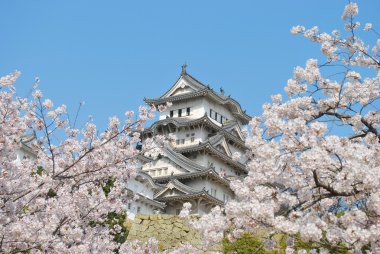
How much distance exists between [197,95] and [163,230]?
25.1m

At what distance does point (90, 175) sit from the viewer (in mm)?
8969

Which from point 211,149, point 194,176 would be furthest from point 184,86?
point 194,176

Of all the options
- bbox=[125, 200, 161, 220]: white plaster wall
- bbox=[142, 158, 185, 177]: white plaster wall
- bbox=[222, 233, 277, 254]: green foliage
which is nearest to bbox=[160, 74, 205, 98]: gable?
bbox=[142, 158, 185, 177]: white plaster wall

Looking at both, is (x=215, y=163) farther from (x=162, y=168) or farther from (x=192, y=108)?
(x=192, y=108)

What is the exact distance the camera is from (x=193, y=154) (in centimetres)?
3903

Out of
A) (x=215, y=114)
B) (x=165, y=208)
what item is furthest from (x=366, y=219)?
(x=215, y=114)

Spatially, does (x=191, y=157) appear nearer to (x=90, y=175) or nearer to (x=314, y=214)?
(x=90, y=175)

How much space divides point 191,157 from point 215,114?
19.4 feet

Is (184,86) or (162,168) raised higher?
(184,86)

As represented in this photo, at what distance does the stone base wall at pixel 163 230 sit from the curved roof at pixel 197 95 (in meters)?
24.0

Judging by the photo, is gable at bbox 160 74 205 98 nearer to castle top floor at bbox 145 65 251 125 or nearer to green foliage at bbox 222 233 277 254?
castle top floor at bbox 145 65 251 125

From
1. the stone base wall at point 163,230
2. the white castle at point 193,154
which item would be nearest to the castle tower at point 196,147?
the white castle at point 193,154

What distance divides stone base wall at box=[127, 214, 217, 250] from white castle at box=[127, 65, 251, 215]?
530 inches

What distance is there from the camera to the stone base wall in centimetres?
1720
